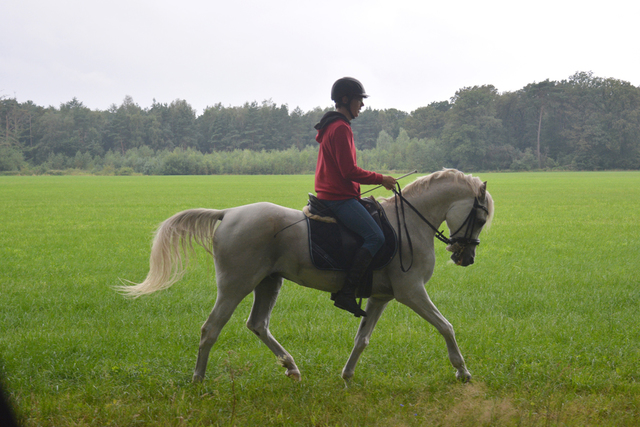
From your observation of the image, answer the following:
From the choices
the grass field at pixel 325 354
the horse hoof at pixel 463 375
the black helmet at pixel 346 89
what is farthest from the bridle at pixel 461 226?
the grass field at pixel 325 354

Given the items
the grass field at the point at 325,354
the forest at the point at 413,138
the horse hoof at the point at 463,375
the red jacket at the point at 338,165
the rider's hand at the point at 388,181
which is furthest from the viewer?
the forest at the point at 413,138

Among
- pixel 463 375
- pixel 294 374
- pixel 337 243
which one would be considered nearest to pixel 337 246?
pixel 337 243

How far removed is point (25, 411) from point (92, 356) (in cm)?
145

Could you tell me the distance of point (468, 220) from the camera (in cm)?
516

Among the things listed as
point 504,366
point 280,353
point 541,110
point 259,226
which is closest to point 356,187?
point 259,226

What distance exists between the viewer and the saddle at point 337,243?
16.0 ft

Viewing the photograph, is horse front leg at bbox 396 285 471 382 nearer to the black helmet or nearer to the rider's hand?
the rider's hand

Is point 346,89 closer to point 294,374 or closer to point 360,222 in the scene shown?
point 360,222

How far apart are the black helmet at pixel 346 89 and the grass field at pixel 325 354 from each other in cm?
264

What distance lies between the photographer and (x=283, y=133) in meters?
129

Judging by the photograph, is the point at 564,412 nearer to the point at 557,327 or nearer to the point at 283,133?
the point at 557,327

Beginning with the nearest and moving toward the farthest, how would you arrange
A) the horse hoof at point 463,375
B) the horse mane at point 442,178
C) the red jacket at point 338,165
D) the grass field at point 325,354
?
the grass field at point 325,354
the red jacket at point 338,165
the horse hoof at point 463,375
the horse mane at point 442,178

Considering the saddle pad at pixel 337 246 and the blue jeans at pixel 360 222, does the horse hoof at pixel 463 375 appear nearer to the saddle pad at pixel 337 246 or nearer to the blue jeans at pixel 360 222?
the saddle pad at pixel 337 246

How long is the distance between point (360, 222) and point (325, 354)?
2018 millimetres
